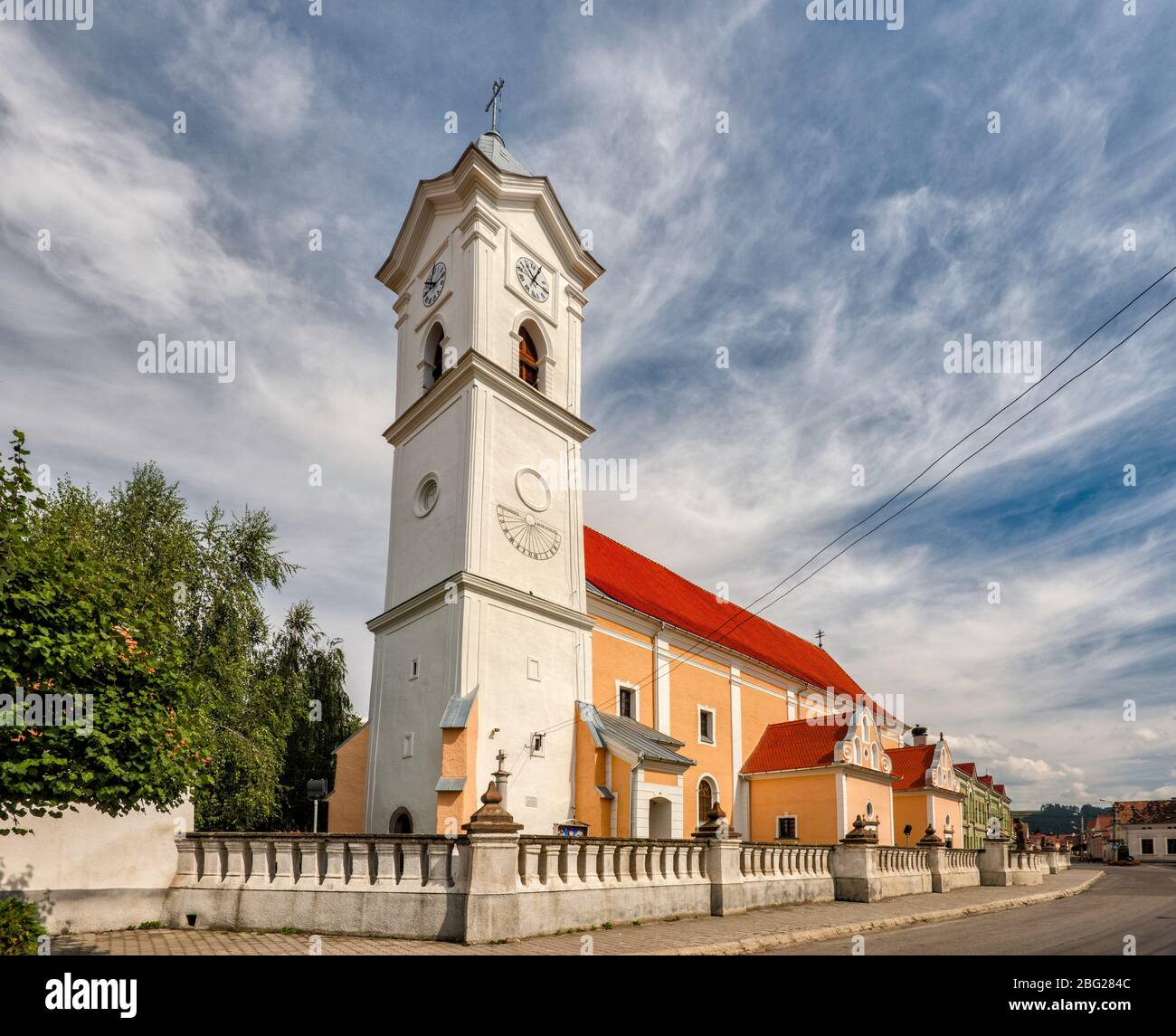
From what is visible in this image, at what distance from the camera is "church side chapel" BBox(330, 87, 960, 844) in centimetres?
1980

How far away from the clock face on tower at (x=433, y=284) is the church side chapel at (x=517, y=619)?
77 millimetres

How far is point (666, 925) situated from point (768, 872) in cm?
443

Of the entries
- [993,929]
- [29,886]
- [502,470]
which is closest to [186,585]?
[502,470]

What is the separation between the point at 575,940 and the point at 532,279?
19.4 meters

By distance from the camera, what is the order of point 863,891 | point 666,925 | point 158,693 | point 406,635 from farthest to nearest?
1. point 406,635
2. point 863,891
3. point 666,925
4. point 158,693

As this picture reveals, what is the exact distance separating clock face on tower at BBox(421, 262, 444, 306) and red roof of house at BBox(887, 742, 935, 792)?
30964 millimetres

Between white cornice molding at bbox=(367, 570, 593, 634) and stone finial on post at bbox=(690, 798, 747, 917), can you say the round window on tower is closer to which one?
white cornice molding at bbox=(367, 570, 593, 634)

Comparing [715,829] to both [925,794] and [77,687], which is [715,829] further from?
[925,794]

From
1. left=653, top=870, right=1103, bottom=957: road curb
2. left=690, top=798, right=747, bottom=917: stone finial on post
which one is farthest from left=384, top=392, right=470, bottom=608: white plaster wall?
left=653, top=870, right=1103, bottom=957: road curb

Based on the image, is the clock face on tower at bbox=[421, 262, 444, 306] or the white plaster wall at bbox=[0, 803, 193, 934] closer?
the white plaster wall at bbox=[0, 803, 193, 934]

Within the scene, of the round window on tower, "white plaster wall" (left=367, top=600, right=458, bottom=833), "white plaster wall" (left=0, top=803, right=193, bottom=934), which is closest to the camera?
"white plaster wall" (left=0, top=803, right=193, bottom=934)
